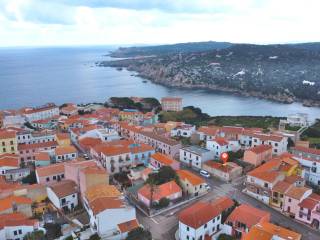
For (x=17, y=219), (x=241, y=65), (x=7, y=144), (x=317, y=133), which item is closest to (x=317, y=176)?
(x=317, y=133)

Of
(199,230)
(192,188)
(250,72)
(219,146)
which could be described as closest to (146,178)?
(192,188)

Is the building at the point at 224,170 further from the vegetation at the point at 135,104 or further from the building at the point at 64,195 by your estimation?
the vegetation at the point at 135,104

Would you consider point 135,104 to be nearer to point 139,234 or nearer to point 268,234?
point 139,234

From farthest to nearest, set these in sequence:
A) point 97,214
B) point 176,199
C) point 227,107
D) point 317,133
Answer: point 227,107
point 317,133
point 176,199
point 97,214

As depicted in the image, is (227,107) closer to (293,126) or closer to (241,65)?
(293,126)

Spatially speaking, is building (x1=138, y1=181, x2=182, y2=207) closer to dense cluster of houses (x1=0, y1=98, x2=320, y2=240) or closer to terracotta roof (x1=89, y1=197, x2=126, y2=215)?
dense cluster of houses (x1=0, y1=98, x2=320, y2=240)

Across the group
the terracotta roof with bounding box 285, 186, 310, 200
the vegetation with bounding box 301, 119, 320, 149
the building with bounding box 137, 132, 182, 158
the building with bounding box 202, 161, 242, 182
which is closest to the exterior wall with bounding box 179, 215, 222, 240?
the terracotta roof with bounding box 285, 186, 310, 200
